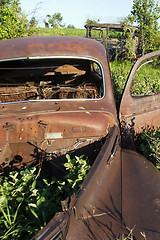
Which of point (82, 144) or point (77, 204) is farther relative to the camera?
point (82, 144)

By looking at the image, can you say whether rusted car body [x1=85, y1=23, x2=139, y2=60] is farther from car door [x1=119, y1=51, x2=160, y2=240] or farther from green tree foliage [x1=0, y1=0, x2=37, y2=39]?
car door [x1=119, y1=51, x2=160, y2=240]

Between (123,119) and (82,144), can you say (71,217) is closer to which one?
(82,144)

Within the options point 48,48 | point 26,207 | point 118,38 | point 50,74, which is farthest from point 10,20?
point 118,38

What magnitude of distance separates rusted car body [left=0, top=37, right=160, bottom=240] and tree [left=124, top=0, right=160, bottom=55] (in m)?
8.26

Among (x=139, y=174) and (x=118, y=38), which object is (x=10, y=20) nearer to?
(x=139, y=174)

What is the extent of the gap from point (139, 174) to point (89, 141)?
1.98 feet

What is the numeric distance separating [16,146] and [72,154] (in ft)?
1.82

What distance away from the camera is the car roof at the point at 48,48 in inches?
104

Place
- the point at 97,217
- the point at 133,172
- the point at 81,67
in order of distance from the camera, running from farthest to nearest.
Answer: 1. the point at 81,67
2. the point at 133,172
3. the point at 97,217

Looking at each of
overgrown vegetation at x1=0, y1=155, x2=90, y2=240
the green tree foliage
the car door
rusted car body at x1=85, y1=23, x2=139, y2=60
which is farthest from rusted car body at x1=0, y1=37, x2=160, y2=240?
rusted car body at x1=85, y1=23, x2=139, y2=60

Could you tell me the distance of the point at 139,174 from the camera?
1.89 m

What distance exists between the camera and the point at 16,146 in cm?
242

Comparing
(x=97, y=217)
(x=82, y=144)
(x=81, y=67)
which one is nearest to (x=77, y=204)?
(x=97, y=217)

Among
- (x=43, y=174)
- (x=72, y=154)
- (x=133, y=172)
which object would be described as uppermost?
(x=133, y=172)
